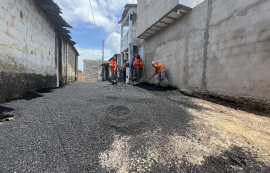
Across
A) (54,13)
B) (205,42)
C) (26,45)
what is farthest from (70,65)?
(205,42)

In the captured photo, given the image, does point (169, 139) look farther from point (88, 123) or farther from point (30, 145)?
point (30, 145)

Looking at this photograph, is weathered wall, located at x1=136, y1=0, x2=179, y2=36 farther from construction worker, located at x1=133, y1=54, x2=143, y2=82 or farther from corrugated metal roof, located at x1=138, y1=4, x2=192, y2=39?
construction worker, located at x1=133, y1=54, x2=143, y2=82

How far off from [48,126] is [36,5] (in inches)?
171

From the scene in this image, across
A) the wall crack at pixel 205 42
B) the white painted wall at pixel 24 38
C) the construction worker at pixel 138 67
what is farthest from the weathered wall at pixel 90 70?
the wall crack at pixel 205 42

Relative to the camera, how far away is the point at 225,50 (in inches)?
137

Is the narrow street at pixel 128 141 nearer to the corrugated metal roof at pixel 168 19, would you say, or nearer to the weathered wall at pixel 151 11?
the corrugated metal roof at pixel 168 19

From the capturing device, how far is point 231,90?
11.0ft

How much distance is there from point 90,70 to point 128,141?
72.5ft

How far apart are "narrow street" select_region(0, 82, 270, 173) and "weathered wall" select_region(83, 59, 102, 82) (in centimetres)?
2013

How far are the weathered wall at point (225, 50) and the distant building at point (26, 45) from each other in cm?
488

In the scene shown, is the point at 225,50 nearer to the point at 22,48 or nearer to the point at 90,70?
the point at 22,48

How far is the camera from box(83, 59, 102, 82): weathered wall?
21.8 meters

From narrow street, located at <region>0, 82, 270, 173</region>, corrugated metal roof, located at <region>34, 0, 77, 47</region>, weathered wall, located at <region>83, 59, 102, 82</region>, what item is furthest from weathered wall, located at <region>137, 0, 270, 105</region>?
weathered wall, located at <region>83, 59, 102, 82</region>

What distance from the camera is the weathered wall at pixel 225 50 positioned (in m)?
2.80
